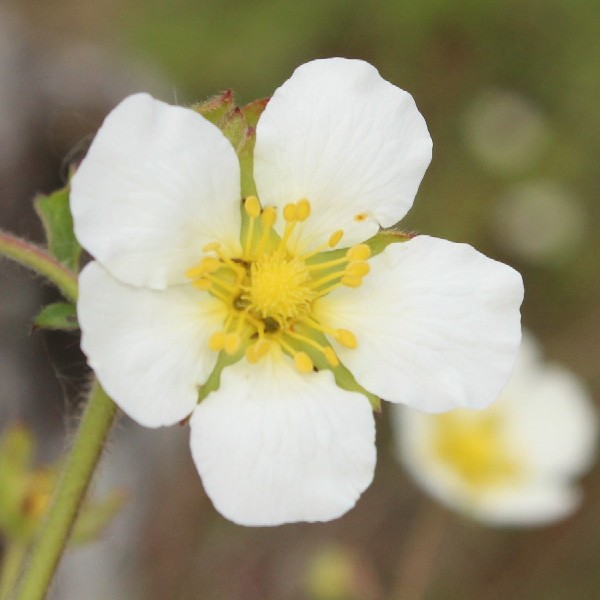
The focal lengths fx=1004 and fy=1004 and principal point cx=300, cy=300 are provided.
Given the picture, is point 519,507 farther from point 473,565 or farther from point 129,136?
point 129,136

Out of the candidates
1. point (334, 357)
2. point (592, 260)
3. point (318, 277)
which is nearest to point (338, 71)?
point (318, 277)

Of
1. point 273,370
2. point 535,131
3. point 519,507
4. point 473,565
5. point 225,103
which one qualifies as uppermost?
point 225,103

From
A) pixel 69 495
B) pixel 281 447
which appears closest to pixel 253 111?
pixel 281 447

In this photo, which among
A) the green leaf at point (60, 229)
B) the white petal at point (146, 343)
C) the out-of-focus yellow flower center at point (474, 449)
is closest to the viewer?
the white petal at point (146, 343)

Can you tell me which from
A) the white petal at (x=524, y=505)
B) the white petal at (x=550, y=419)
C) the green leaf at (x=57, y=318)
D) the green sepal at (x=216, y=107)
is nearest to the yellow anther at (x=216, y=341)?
the green leaf at (x=57, y=318)

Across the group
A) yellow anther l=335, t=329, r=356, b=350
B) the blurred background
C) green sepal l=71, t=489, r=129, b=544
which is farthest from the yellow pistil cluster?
the blurred background

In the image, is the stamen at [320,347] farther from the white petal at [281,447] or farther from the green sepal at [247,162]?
the green sepal at [247,162]

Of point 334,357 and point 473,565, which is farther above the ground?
point 334,357
